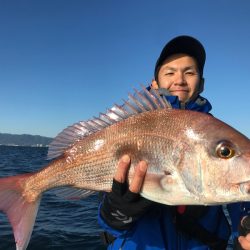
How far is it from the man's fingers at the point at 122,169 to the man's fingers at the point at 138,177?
0.09m

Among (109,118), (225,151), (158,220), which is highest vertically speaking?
(109,118)

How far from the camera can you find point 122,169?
2977 mm

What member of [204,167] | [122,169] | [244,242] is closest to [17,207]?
[122,169]

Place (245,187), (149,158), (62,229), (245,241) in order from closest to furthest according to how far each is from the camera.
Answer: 1. (245,187)
2. (149,158)
3. (245,241)
4. (62,229)

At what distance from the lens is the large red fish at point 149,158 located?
268cm

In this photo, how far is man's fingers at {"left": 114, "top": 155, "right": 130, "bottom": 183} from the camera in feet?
9.68

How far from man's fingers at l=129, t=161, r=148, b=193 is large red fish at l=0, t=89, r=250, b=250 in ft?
0.14

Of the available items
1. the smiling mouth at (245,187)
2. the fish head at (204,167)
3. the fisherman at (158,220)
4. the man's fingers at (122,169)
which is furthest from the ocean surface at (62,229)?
the smiling mouth at (245,187)

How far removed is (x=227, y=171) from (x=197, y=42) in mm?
2136

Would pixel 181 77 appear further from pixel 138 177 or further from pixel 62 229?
pixel 62 229

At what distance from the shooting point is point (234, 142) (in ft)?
8.98

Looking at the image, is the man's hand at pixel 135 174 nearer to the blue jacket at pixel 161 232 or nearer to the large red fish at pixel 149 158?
the large red fish at pixel 149 158

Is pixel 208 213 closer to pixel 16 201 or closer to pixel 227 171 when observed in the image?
pixel 227 171

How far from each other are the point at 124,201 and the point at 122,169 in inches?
13.9
